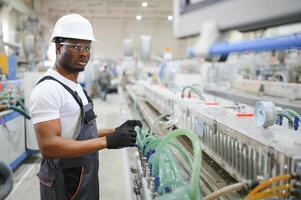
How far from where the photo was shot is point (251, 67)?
25.3ft

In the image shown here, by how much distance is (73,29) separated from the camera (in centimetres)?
143

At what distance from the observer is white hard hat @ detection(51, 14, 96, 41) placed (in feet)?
4.64

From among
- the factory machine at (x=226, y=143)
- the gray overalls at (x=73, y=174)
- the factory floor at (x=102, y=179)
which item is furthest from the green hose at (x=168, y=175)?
the factory floor at (x=102, y=179)

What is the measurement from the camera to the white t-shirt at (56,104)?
4.16 ft

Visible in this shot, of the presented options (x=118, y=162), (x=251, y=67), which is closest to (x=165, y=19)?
(x=251, y=67)

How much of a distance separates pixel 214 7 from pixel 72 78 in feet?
3.03

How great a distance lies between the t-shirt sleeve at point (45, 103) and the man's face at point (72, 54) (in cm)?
15

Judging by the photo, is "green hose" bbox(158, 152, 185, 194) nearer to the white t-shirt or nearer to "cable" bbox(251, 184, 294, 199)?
"cable" bbox(251, 184, 294, 199)

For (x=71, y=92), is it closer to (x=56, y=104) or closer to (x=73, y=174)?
(x=56, y=104)

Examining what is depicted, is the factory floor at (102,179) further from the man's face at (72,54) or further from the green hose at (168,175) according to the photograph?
the green hose at (168,175)

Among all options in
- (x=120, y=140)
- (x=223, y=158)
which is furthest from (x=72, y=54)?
(x=223, y=158)

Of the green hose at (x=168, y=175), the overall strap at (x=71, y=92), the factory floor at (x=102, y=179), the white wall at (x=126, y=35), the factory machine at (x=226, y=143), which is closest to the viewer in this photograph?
the factory machine at (x=226, y=143)

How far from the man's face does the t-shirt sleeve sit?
5.9 inches

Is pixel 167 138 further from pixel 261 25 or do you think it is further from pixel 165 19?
pixel 165 19
